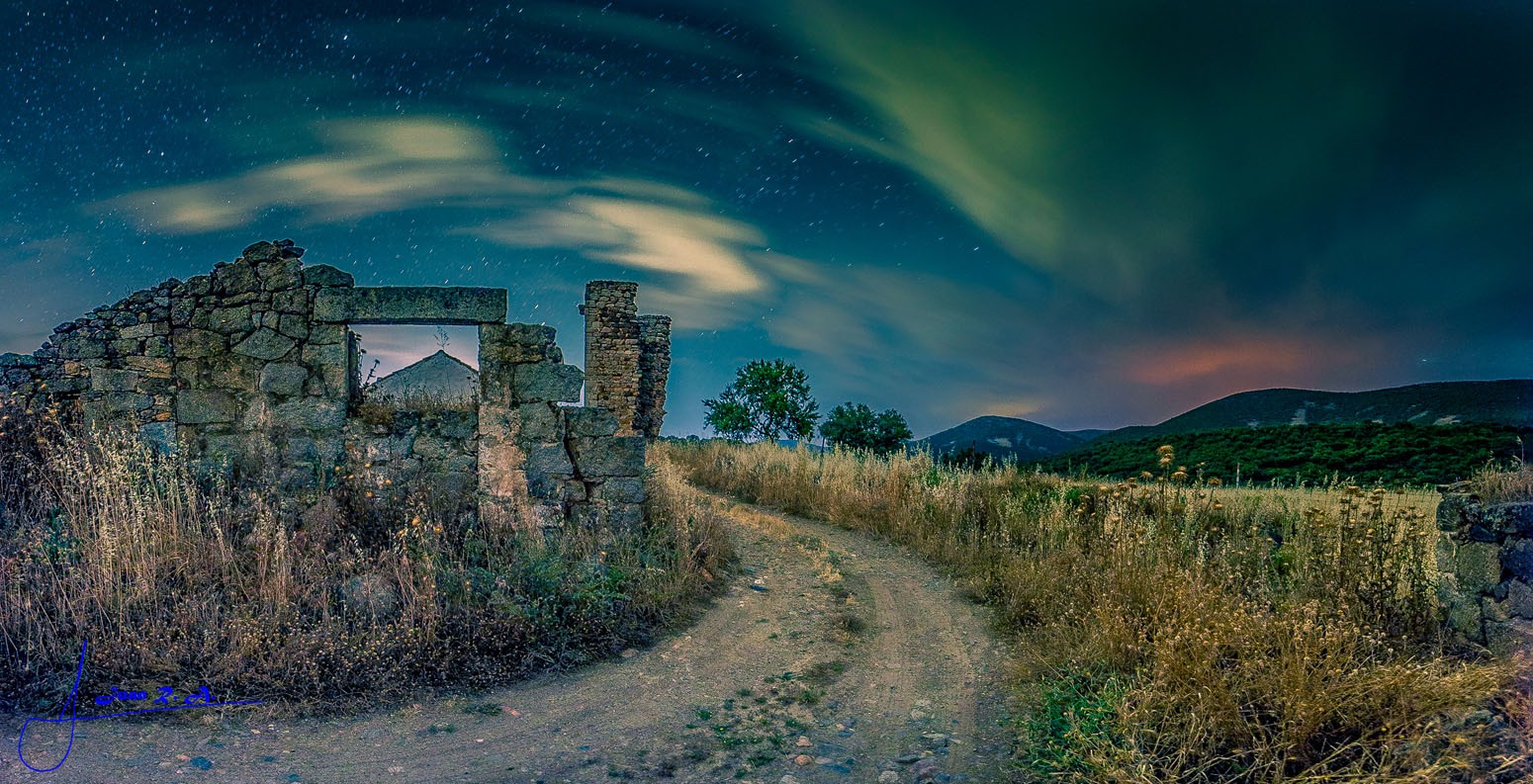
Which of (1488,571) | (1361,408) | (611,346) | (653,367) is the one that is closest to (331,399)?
(1488,571)

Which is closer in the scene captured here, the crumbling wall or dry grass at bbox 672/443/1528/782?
dry grass at bbox 672/443/1528/782

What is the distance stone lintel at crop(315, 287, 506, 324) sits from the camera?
8.98m

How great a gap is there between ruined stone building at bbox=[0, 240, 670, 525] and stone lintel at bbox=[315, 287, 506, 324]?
0.02 meters

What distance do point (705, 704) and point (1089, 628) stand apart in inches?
116

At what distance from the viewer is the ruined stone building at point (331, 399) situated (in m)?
9.00

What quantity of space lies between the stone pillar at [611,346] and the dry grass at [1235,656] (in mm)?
12760

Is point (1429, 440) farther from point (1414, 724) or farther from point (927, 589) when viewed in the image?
point (1414, 724)

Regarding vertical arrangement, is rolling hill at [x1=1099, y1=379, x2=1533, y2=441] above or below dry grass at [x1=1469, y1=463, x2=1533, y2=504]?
above

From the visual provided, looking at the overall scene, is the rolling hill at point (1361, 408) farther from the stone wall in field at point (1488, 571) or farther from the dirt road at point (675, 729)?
the dirt road at point (675, 729)

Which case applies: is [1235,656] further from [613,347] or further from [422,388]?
[613,347]
